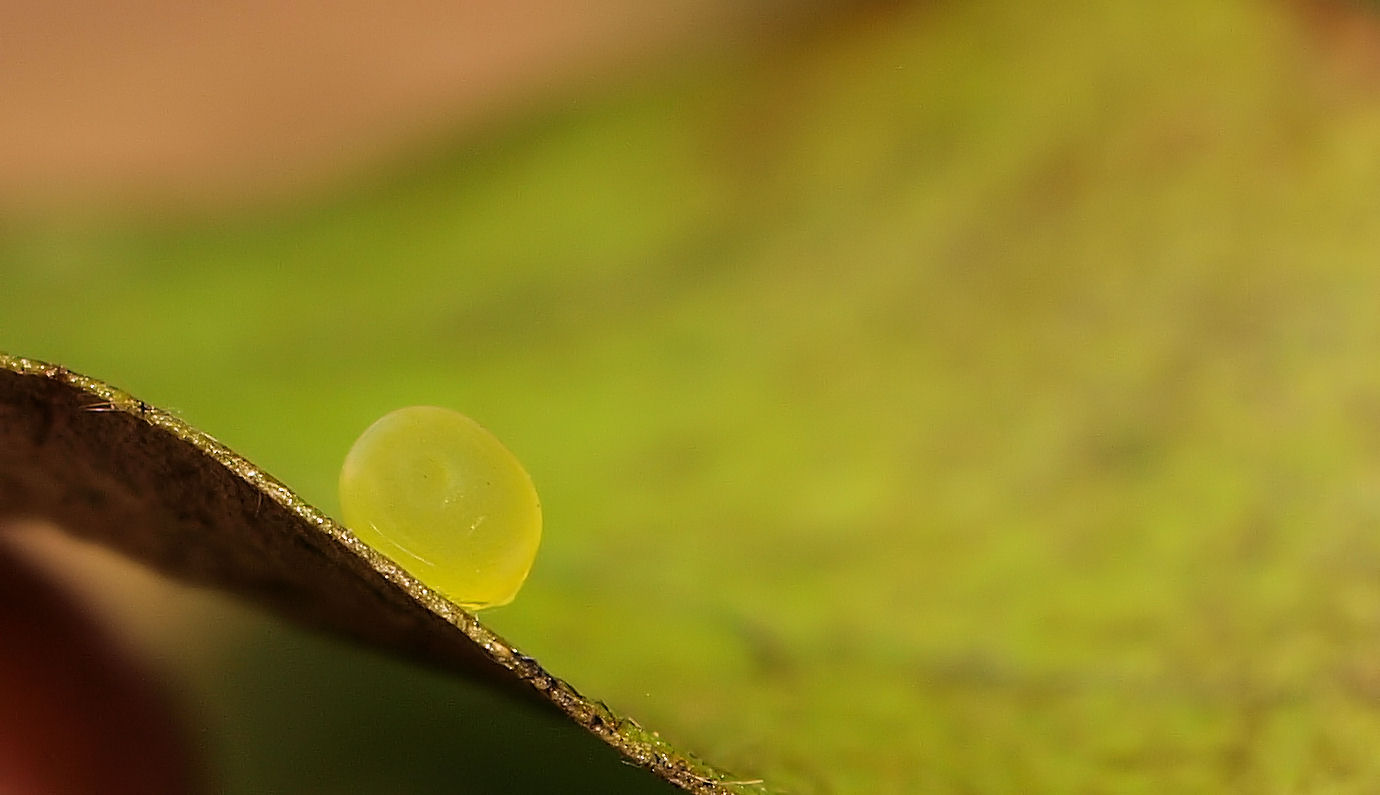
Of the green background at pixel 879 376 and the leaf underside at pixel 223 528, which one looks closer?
the leaf underside at pixel 223 528

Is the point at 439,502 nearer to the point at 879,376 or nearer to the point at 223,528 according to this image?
the point at 223,528

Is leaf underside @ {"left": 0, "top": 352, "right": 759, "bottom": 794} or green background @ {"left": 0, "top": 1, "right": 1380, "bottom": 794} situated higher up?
green background @ {"left": 0, "top": 1, "right": 1380, "bottom": 794}

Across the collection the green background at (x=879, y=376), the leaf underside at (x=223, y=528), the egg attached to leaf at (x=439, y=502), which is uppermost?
the green background at (x=879, y=376)

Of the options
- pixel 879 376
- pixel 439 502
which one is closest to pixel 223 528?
pixel 439 502

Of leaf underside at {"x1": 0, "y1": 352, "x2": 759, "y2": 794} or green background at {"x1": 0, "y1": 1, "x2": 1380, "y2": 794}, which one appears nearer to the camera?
leaf underside at {"x1": 0, "y1": 352, "x2": 759, "y2": 794}

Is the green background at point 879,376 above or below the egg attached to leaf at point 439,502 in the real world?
above

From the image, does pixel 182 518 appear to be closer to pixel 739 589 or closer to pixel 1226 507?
pixel 739 589
